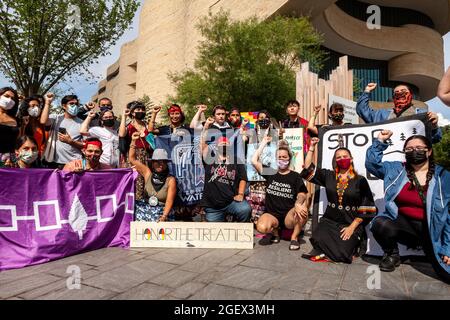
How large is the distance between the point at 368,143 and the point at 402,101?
77 cm

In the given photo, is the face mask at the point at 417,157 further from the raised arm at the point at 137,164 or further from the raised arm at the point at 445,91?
the raised arm at the point at 137,164

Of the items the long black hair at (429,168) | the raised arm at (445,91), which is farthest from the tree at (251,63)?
the raised arm at (445,91)

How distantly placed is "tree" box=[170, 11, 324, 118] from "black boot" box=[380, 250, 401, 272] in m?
9.86

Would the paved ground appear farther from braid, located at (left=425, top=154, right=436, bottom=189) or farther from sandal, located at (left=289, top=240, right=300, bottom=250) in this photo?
braid, located at (left=425, top=154, right=436, bottom=189)

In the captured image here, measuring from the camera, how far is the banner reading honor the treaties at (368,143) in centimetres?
415

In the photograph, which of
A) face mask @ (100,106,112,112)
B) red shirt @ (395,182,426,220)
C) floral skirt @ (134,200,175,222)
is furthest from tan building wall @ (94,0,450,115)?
red shirt @ (395,182,426,220)

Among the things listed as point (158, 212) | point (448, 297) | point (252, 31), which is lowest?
point (448, 297)

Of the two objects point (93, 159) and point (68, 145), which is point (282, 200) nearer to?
point (93, 159)

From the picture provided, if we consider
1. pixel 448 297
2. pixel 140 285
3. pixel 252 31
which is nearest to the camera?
pixel 448 297
